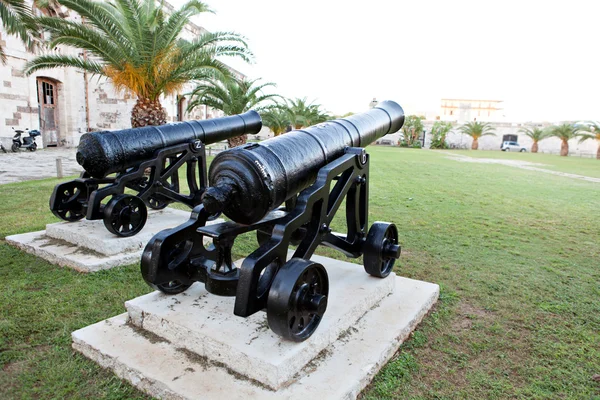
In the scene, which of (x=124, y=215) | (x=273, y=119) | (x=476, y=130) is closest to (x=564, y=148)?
(x=476, y=130)

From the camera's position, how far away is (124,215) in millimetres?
3889

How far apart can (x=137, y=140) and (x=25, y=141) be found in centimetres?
1330

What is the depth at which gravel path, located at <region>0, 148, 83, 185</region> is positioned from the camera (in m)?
8.99

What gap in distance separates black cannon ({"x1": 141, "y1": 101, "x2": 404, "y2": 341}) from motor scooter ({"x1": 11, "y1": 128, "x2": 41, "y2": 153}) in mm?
14825

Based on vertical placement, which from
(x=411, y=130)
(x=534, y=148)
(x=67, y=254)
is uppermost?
(x=411, y=130)

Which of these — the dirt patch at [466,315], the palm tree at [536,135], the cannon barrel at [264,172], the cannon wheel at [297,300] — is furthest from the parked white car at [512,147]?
the cannon wheel at [297,300]

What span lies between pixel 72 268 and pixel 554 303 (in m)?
3.76

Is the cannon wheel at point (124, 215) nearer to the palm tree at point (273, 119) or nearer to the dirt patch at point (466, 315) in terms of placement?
the dirt patch at point (466, 315)

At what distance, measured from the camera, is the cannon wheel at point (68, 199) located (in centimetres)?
427

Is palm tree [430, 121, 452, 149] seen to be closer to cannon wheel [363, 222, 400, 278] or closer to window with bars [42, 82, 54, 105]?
window with bars [42, 82, 54, 105]

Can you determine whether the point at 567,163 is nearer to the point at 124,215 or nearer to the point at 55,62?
the point at 55,62

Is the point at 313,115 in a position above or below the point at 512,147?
above

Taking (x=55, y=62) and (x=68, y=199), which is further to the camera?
(x=55, y=62)

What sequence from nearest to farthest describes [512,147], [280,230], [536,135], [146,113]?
[280,230] → [146,113] → [536,135] → [512,147]
